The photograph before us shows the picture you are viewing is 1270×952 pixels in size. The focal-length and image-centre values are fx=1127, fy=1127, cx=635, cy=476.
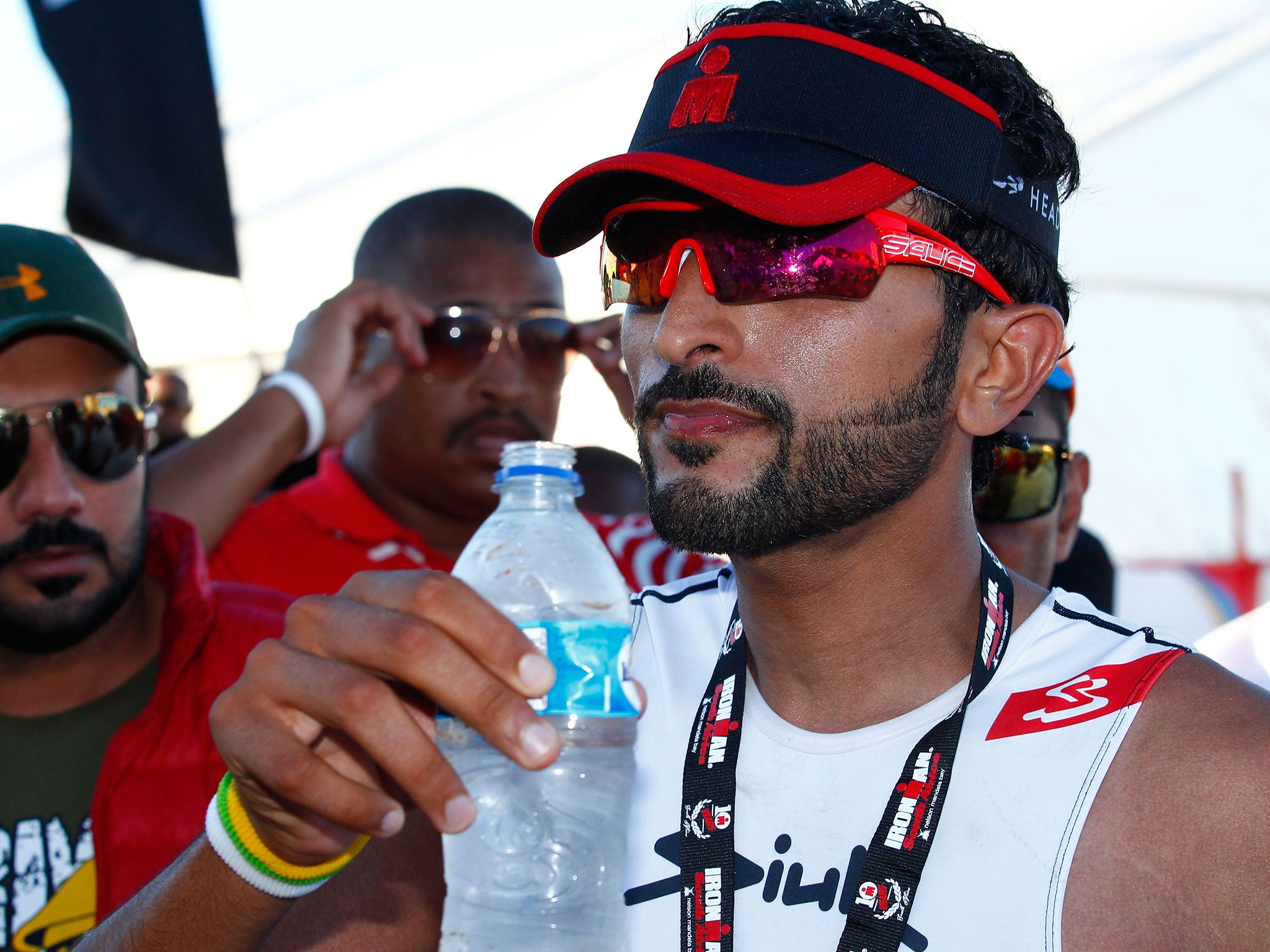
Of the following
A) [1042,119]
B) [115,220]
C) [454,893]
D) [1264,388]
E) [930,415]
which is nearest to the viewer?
[454,893]

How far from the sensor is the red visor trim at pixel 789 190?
187 centimetres

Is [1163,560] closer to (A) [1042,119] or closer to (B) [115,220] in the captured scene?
(A) [1042,119]

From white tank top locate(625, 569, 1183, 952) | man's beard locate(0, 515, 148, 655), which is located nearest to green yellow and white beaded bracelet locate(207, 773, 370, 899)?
white tank top locate(625, 569, 1183, 952)

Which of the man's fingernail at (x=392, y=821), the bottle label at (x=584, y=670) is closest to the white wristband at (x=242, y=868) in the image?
the man's fingernail at (x=392, y=821)

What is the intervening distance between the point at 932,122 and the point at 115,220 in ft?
13.1

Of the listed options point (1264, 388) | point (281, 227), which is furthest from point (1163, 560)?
point (281, 227)

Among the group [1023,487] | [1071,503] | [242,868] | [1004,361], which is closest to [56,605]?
[242,868]

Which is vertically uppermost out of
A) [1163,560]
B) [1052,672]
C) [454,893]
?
[1052,672]

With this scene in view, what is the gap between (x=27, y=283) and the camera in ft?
9.64

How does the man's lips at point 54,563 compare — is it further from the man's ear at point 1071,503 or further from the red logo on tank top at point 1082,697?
the man's ear at point 1071,503

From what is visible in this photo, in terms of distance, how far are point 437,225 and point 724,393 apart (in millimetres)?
→ 2793

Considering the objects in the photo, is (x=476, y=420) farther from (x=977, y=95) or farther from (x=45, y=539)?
(x=977, y=95)

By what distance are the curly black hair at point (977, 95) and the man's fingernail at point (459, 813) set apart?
132 cm

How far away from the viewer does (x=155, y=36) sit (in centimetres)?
503
